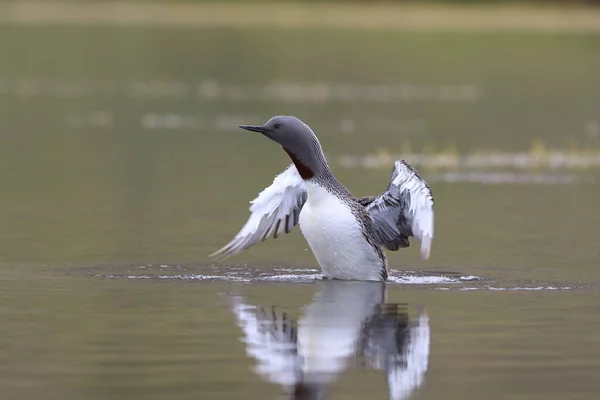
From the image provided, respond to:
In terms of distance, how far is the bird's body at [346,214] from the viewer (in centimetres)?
1267

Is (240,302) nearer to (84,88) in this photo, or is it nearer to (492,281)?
(492,281)

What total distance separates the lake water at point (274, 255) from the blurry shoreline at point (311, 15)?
2955 centimetres

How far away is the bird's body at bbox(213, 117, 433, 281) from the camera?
41.6 feet

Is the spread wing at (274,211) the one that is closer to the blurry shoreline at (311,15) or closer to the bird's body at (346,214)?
the bird's body at (346,214)

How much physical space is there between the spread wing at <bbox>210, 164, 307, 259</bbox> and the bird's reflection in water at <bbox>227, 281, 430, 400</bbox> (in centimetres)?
138

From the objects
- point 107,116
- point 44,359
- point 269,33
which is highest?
point 269,33

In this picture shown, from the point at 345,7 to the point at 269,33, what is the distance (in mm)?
23446

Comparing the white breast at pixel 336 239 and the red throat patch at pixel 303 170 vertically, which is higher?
the red throat patch at pixel 303 170

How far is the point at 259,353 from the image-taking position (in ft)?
32.0

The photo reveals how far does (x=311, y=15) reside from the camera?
7762 centimetres

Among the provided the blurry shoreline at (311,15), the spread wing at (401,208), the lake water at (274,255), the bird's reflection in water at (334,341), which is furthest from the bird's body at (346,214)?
the blurry shoreline at (311,15)

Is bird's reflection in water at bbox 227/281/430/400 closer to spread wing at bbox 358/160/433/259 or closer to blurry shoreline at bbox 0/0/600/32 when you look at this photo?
spread wing at bbox 358/160/433/259

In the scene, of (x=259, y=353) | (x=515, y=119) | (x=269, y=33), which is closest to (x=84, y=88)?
(x=515, y=119)

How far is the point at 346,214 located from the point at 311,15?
6532 centimetres
